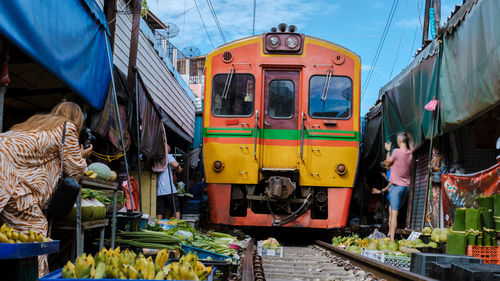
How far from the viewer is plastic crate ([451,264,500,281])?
3678 mm

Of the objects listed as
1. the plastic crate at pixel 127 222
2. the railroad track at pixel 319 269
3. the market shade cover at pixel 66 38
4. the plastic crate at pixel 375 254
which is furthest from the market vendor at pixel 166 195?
the plastic crate at pixel 127 222

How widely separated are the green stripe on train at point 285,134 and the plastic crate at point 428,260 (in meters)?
3.71

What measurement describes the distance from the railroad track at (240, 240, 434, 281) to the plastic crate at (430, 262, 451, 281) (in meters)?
0.23

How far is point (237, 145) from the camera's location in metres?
8.69

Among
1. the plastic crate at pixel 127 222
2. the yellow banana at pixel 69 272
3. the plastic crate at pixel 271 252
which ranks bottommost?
the plastic crate at pixel 271 252

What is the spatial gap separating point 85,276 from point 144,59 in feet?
29.0

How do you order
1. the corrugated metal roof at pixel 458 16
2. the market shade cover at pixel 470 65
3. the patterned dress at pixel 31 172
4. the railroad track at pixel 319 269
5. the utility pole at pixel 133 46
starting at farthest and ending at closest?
the utility pole at pixel 133 46
the corrugated metal roof at pixel 458 16
the market shade cover at pixel 470 65
the railroad track at pixel 319 269
the patterned dress at pixel 31 172

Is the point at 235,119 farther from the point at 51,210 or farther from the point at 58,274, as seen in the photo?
the point at 58,274

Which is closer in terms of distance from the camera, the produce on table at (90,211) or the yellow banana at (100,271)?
the yellow banana at (100,271)

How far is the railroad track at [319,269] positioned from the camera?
187 inches

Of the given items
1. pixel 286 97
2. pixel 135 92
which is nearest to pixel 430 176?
pixel 286 97

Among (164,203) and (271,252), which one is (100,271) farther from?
(164,203)

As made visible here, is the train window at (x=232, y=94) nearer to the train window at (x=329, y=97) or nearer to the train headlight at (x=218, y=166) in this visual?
the train headlight at (x=218, y=166)

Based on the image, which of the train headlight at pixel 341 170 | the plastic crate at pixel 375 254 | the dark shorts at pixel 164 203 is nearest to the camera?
the plastic crate at pixel 375 254
